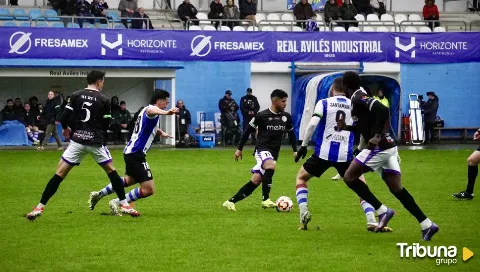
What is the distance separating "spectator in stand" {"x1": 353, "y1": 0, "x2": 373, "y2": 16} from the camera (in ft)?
130

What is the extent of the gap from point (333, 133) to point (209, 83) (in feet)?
77.7

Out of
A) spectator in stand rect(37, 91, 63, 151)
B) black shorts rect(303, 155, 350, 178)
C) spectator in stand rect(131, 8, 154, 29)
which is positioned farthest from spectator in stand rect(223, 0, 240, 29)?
black shorts rect(303, 155, 350, 178)

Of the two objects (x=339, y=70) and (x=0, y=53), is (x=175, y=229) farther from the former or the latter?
(x=339, y=70)

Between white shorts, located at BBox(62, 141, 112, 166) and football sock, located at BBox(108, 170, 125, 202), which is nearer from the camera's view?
white shorts, located at BBox(62, 141, 112, 166)

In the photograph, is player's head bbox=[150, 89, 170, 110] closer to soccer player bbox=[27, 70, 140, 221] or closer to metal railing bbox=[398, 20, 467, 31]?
soccer player bbox=[27, 70, 140, 221]

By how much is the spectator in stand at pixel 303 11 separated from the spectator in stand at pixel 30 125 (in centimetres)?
1107

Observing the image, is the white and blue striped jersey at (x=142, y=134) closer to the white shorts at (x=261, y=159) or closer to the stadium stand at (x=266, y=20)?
the white shorts at (x=261, y=159)

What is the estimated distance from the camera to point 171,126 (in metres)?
34.2

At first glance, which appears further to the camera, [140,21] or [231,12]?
[231,12]

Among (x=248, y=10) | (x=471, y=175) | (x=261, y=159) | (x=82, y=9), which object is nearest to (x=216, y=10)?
(x=248, y=10)

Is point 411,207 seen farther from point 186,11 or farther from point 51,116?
point 186,11

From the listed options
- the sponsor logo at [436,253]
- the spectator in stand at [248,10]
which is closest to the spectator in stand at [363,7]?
the spectator in stand at [248,10]

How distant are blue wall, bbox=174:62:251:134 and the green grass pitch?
14709 millimetres

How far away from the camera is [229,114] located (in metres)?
34.9
